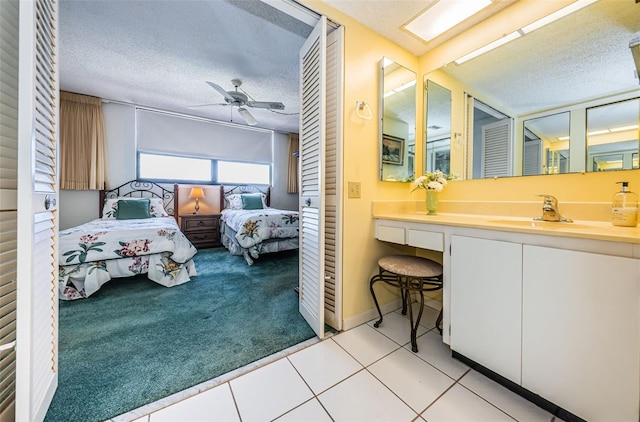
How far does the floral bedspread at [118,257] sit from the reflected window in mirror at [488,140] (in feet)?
10.1

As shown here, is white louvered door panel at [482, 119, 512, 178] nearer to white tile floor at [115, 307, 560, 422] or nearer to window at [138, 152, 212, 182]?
white tile floor at [115, 307, 560, 422]

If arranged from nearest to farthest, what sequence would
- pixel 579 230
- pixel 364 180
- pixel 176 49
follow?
1. pixel 579 230
2. pixel 364 180
3. pixel 176 49

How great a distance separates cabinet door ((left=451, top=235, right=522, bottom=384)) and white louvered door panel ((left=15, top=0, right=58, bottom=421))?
1.86m

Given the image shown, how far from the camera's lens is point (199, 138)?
4492mm

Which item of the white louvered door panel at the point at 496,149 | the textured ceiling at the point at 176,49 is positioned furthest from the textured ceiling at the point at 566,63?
the textured ceiling at the point at 176,49

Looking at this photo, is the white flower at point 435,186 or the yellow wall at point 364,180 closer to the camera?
the yellow wall at point 364,180

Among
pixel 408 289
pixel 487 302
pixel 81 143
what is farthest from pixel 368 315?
pixel 81 143

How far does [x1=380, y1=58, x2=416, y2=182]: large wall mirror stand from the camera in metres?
1.85

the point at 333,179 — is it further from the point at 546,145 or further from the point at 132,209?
the point at 132,209

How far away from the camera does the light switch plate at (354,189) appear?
5.52 ft

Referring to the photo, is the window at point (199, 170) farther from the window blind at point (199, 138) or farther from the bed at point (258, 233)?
the bed at point (258, 233)

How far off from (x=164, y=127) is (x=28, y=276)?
4238 mm

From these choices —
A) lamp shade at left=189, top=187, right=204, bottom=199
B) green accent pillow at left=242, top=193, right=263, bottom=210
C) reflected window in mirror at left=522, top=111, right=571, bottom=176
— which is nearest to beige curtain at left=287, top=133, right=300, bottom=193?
green accent pillow at left=242, top=193, right=263, bottom=210

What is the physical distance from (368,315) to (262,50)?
2823 mm
